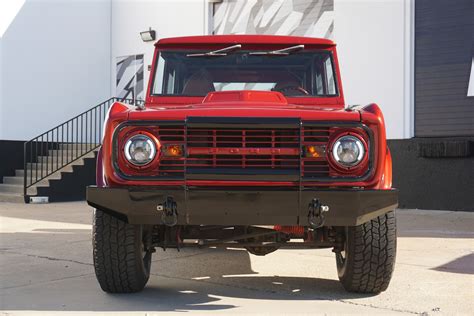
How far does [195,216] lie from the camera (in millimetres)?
3662

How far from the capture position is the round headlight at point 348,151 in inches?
148

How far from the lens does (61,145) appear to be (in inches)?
596

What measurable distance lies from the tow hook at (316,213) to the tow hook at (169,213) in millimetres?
781

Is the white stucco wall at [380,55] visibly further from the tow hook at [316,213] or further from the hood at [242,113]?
the tow hook at [316,213]

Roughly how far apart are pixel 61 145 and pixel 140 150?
1193cm

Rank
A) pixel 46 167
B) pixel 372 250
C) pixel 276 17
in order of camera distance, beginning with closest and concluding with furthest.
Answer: pixel 372 250 < pixel 276 17 < pixel 46 167

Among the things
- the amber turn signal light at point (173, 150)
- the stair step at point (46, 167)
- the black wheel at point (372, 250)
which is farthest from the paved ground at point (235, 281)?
the stair step at point (46, 167)

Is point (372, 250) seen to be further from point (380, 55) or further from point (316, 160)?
point (380, 55)

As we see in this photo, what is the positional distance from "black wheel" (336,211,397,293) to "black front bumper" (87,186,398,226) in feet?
1.27

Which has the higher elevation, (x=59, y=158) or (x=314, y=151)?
(x=59, y=158)

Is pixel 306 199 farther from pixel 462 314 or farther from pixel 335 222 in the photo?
pixel 462 314

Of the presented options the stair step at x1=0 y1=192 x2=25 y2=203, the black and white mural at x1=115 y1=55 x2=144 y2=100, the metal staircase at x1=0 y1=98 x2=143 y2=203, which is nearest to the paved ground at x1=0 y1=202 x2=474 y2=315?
the stair step at x1=0 y1=192 x2=25 y2=203

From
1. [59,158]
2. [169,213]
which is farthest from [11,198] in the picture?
[169,213]

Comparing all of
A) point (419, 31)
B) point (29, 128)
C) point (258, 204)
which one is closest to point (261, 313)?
point (258, 204)
